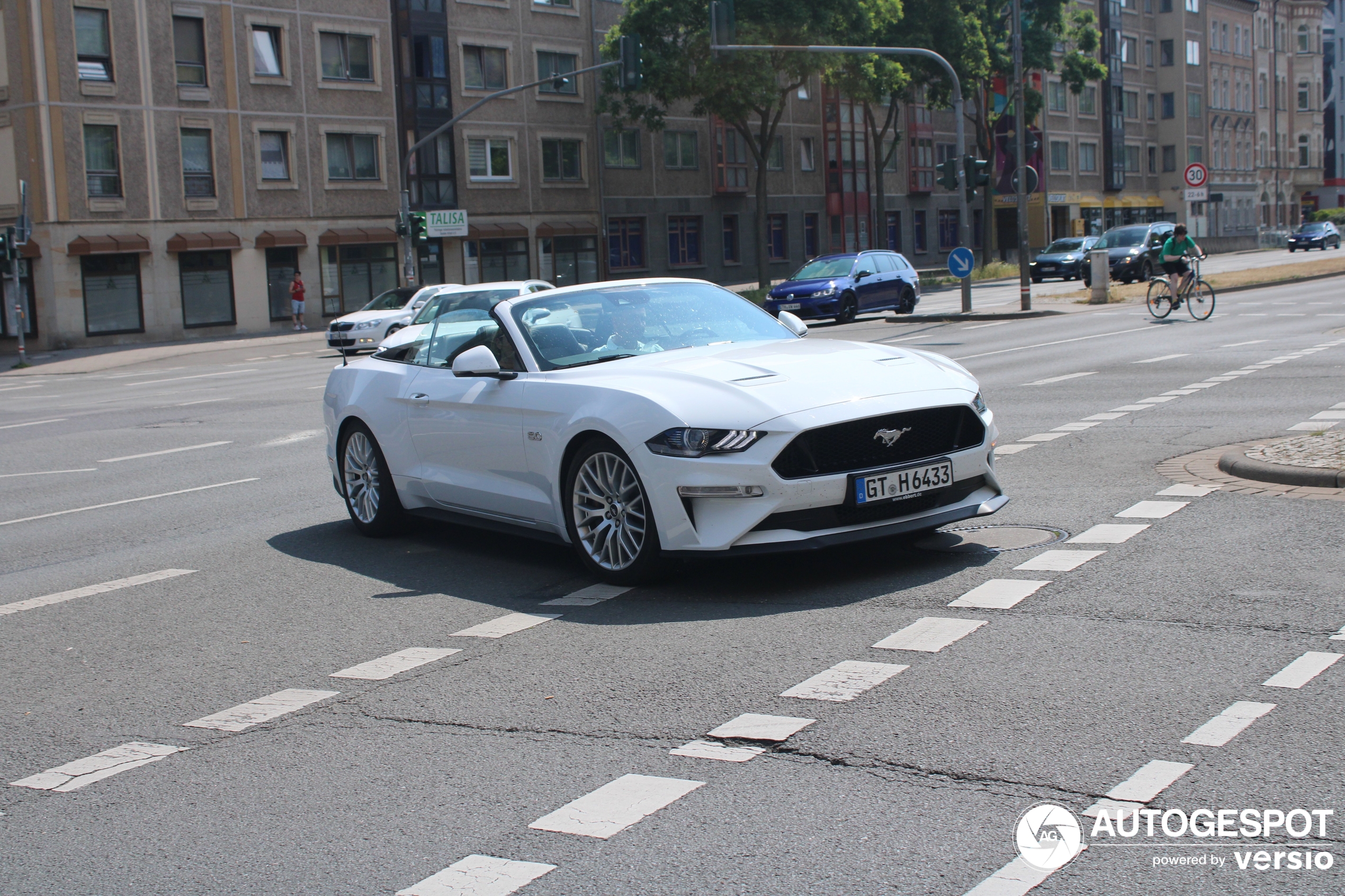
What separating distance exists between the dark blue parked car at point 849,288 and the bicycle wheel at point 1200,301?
27.2ft

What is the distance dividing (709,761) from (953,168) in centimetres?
2735

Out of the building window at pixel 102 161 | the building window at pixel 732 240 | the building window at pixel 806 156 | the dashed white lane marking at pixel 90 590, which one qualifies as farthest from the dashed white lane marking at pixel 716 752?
the building window at pixel 806 156

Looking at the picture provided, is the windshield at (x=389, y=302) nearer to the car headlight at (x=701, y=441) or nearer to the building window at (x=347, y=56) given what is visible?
the building window at (x=347, y=56)

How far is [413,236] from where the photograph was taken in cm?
3997

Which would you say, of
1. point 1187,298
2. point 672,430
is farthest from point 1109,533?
point 1187,298

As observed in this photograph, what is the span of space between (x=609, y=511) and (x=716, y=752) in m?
2.76

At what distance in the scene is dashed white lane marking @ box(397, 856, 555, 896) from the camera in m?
3.67

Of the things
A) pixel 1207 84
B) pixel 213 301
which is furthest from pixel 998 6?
pixel 1207 84

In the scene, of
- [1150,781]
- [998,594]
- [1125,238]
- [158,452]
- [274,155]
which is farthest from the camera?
[274,155]

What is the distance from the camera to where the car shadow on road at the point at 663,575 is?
6855mm

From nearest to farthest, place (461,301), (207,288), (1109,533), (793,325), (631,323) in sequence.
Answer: (1109,533) → (631,323) → (793,325) → (461,301) → (207,288)

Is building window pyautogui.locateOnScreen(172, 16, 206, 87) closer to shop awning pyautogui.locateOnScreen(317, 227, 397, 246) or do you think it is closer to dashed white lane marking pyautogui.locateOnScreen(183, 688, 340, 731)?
shop awning pyautogui.locateOnScreen(317, 227, 397, 246)

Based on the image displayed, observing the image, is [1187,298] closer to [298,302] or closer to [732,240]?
[298,302]

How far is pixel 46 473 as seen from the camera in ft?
46.4
